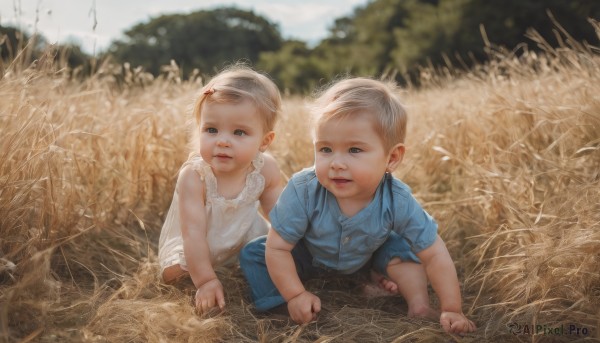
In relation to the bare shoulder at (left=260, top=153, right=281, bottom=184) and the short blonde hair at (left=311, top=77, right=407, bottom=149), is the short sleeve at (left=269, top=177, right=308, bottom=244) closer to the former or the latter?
the short blonde hair at (left=311, top=77, right=407, bottom=149)

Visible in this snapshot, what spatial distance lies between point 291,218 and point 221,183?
0.48 m

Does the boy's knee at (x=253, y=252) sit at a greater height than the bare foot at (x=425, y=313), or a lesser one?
greater

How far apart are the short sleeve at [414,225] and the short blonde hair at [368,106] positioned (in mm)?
236

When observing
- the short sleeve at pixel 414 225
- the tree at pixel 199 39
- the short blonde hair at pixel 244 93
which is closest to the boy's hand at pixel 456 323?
the short sleeve at pixel 414 225

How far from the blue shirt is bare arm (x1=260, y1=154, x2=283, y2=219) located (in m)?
0.39

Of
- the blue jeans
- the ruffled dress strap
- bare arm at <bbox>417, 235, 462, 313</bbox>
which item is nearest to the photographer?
bare arm at <bbox>417, 235, 462, 313</bbox>

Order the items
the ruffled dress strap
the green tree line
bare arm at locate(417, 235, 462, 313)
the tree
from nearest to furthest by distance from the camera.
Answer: bare arm at locate(417, 235, 462, 313) < the ruffled dress strap < the green tree line < the tree

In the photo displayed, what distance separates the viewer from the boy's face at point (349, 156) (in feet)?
6.03

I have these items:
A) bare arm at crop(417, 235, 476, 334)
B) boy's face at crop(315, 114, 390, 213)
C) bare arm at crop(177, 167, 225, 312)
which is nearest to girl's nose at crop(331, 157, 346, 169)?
boy's face at crop(315, 114, 390, 213)

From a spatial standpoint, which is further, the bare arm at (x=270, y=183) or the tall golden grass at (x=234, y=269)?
the bare arm at (x=270, y=183)

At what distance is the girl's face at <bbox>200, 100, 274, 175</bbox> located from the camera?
2160 millimetres

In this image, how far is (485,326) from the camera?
1887 mm

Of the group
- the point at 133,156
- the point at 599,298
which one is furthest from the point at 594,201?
the point at 133,156

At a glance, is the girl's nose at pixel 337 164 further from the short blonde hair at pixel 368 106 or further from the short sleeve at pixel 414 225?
the short sleeve at pixel 414 225
